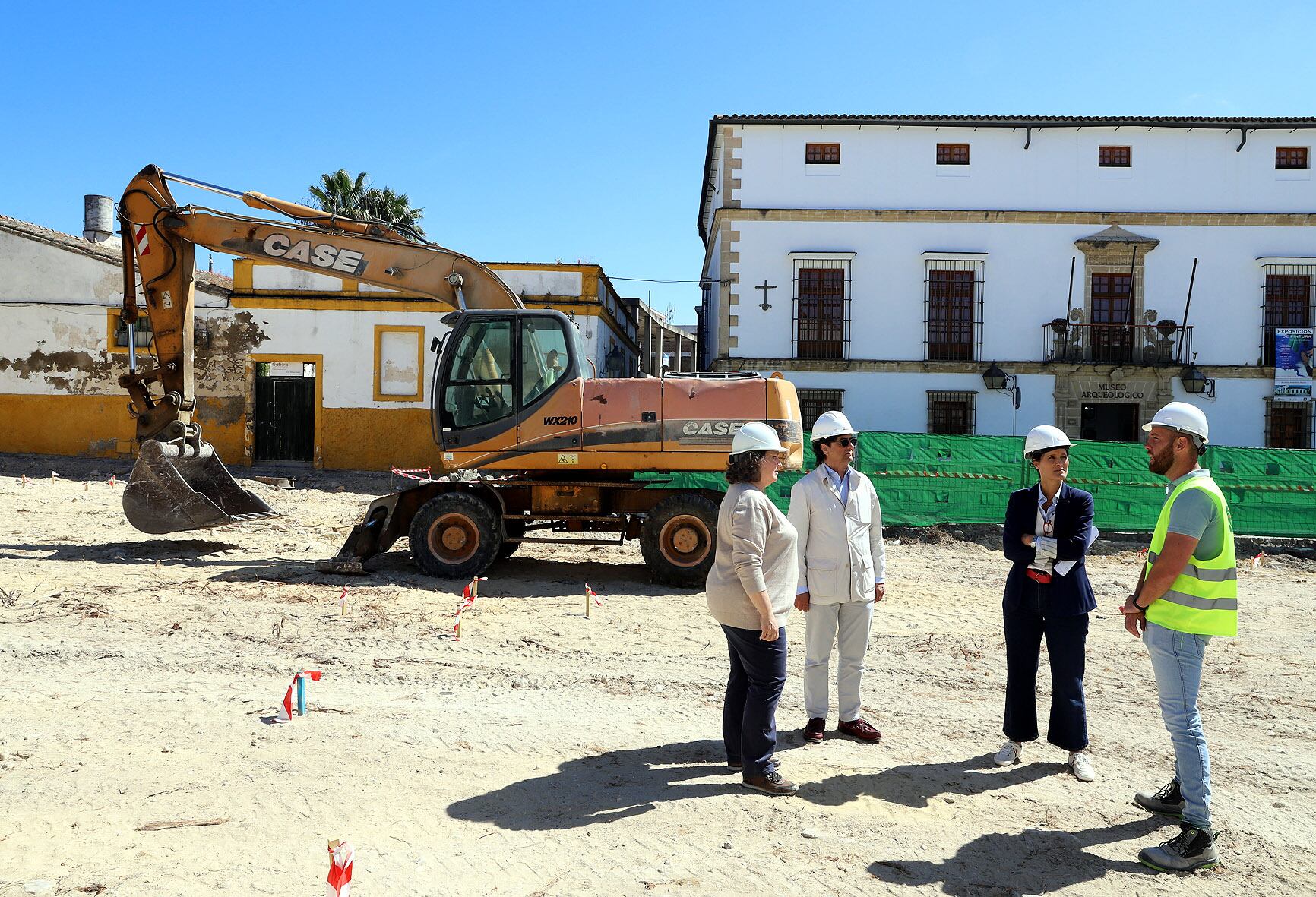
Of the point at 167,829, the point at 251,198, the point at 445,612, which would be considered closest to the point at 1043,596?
the point at 167,829

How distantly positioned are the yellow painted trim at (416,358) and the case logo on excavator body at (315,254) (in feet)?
39.5

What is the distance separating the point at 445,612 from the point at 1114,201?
23.1m

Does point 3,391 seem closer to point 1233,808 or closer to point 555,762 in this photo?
point 555,762

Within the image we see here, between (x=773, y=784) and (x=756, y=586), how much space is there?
0.99 m

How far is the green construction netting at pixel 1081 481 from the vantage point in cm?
1487

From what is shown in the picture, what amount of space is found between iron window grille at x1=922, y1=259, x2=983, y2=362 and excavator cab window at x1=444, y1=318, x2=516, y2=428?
17.3 m

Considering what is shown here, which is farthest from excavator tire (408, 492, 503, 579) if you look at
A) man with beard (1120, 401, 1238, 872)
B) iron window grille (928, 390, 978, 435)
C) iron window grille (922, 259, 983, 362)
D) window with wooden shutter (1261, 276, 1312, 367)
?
window with wooden shutter (1261, 276, 1312, 367)

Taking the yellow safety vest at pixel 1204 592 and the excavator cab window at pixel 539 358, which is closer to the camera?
the yellow safety vest at pixel 1204 592

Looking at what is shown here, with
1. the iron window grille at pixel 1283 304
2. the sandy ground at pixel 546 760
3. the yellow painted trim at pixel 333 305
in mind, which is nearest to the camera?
the sandy ground at pixel 546 760

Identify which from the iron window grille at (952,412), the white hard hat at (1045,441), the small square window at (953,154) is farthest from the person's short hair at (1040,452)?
the small square window at (953,154)

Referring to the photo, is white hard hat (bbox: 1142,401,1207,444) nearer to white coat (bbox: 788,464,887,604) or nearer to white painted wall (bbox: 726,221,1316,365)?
white coat (bbox: 788,464,887,604)

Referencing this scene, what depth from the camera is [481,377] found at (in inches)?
388

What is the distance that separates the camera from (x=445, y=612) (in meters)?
8.31

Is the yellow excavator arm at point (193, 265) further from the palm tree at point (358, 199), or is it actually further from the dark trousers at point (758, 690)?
the palm tree at point (358, 199)
